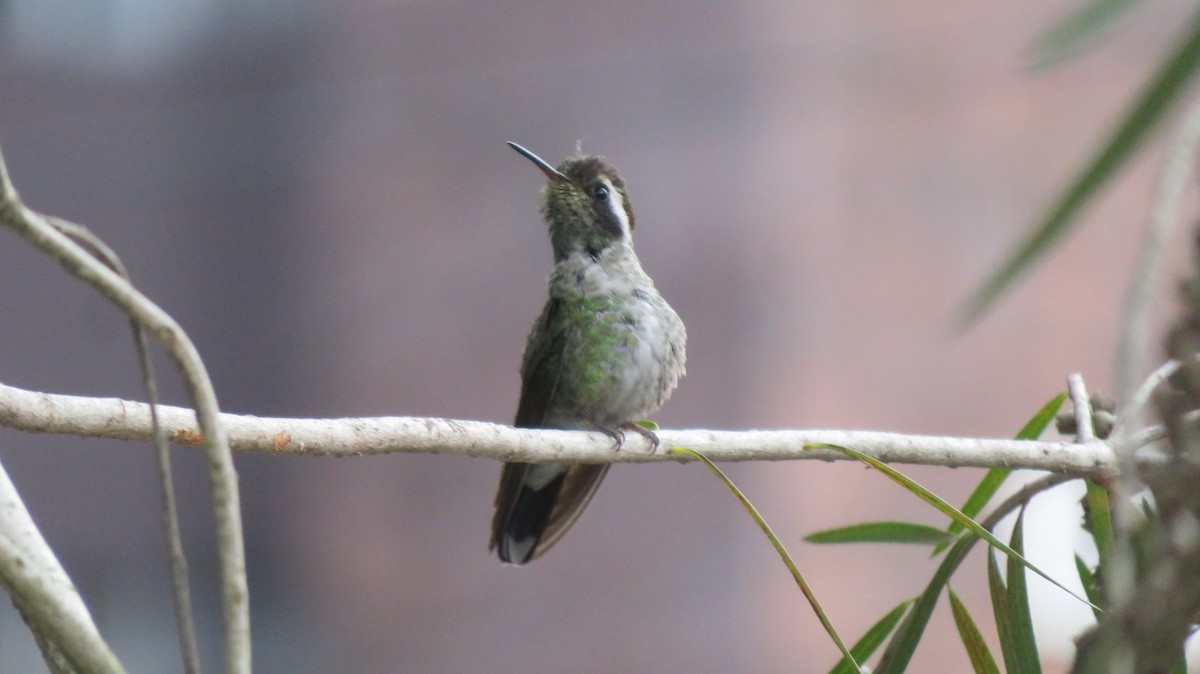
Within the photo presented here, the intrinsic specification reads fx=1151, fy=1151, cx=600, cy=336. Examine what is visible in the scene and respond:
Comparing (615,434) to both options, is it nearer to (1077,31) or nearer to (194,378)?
(194,378)

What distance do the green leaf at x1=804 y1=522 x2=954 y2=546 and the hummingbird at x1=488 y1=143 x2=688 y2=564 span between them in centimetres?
114

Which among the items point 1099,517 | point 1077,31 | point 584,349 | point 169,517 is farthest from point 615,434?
point 1077,31

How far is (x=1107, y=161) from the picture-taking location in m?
0.56

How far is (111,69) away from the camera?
9.96 m

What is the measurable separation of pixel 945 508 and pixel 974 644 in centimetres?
31

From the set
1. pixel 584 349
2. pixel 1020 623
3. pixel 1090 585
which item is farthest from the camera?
pixel 584 349

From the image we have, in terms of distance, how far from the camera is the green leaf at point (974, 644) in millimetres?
1746

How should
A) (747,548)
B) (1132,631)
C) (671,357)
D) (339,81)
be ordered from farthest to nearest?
(339,81) → (747,548) → (671,357) → (1132,631)

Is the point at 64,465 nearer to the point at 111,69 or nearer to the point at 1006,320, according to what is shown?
the point at 111,69

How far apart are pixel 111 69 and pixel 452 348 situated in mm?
4045

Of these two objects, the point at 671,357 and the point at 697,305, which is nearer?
the point at 671,357

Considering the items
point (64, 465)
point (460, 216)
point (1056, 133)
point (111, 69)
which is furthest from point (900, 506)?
point (111, 69)

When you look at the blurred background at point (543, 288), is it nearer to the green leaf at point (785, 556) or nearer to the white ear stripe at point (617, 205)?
the white ear stripe at point (617, 205)

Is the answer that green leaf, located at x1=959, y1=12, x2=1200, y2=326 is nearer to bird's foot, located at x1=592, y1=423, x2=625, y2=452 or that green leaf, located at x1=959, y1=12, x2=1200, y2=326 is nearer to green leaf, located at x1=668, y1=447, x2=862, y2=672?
green leaf, located at x1=668, y1=447, x2=862, y2=672
